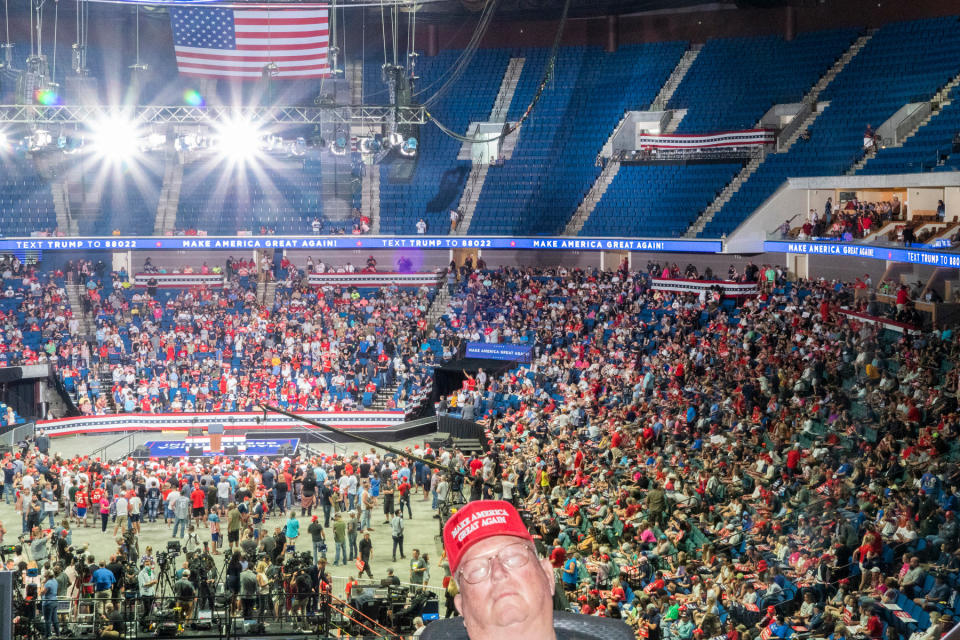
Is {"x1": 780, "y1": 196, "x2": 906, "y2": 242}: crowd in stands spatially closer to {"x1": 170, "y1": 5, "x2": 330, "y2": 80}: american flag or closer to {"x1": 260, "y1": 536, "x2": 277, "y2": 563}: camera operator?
{"x1": 170, "y1": 5, "x2": 330, "y2": 80}: american flag

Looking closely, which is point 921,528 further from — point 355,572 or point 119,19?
point 119,19

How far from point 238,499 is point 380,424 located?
31.0 ft

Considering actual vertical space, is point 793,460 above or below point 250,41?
below

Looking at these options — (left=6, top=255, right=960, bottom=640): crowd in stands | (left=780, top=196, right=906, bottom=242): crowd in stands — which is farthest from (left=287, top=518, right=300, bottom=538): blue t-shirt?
(left=780, top=196, right=906, bottom=242): crowd in stands

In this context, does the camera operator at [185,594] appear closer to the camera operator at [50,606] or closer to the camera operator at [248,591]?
the camera operator at [248,591]

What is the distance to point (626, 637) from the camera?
223cm

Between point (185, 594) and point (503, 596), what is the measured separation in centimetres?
1352

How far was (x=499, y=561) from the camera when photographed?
7.48ft

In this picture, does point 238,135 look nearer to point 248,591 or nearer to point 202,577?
point 202,577

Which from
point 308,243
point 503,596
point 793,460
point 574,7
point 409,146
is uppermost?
point 574,7

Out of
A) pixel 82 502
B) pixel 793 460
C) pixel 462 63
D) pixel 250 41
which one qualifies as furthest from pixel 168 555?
pixel 462 63

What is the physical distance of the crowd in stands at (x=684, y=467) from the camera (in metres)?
12.4

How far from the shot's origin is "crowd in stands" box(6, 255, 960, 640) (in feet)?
40.6

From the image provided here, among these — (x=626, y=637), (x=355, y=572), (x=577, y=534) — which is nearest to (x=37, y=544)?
(x=355, y=572)
